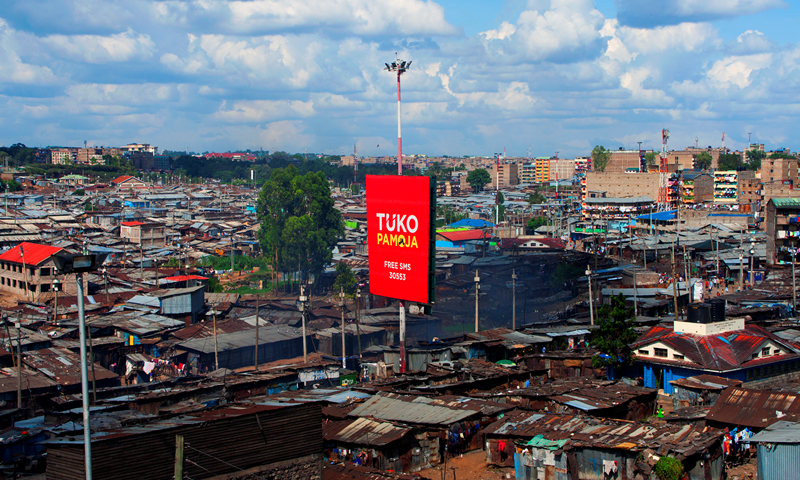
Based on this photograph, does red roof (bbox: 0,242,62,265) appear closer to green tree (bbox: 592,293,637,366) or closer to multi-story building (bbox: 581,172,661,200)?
green tree (bbox: 592,293,637,366)

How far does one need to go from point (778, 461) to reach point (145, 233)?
5706 cm

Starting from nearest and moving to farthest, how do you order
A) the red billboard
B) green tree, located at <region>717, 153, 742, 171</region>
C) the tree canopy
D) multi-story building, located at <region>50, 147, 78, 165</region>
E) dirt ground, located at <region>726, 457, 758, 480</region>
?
dirt ground, located at <region>726, 457, 758, 480</region>
the red billboard
the tree canopy
green tree, located at <region>717, 153, 742, 171</region>
multi-story building, located at <region>50, 147, 78, 165</region>

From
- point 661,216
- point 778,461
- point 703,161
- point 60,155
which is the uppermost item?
point 60,155

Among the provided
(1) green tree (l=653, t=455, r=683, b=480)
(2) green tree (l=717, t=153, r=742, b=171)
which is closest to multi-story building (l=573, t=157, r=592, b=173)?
(2) green tree (l=717, t=153, r=742, b=171)

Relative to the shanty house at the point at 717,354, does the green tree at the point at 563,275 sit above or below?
below

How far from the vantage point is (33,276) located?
39.6m

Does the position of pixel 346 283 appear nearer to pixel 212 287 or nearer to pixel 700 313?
pixel 212 287

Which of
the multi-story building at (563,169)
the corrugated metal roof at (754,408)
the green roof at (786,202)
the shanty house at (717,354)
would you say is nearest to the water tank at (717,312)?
the shanty house at (717,354)

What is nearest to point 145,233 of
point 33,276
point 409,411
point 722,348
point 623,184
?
point 33,276

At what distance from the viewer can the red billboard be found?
23.7 metres

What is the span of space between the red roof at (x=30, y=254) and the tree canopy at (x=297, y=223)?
1474 cm

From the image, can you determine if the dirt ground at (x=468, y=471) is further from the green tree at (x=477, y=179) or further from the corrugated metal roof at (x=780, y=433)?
the green tree at (x=477, y=179)

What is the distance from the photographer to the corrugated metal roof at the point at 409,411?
1702 centimetres

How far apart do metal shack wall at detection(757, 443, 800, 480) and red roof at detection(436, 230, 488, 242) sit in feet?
169
